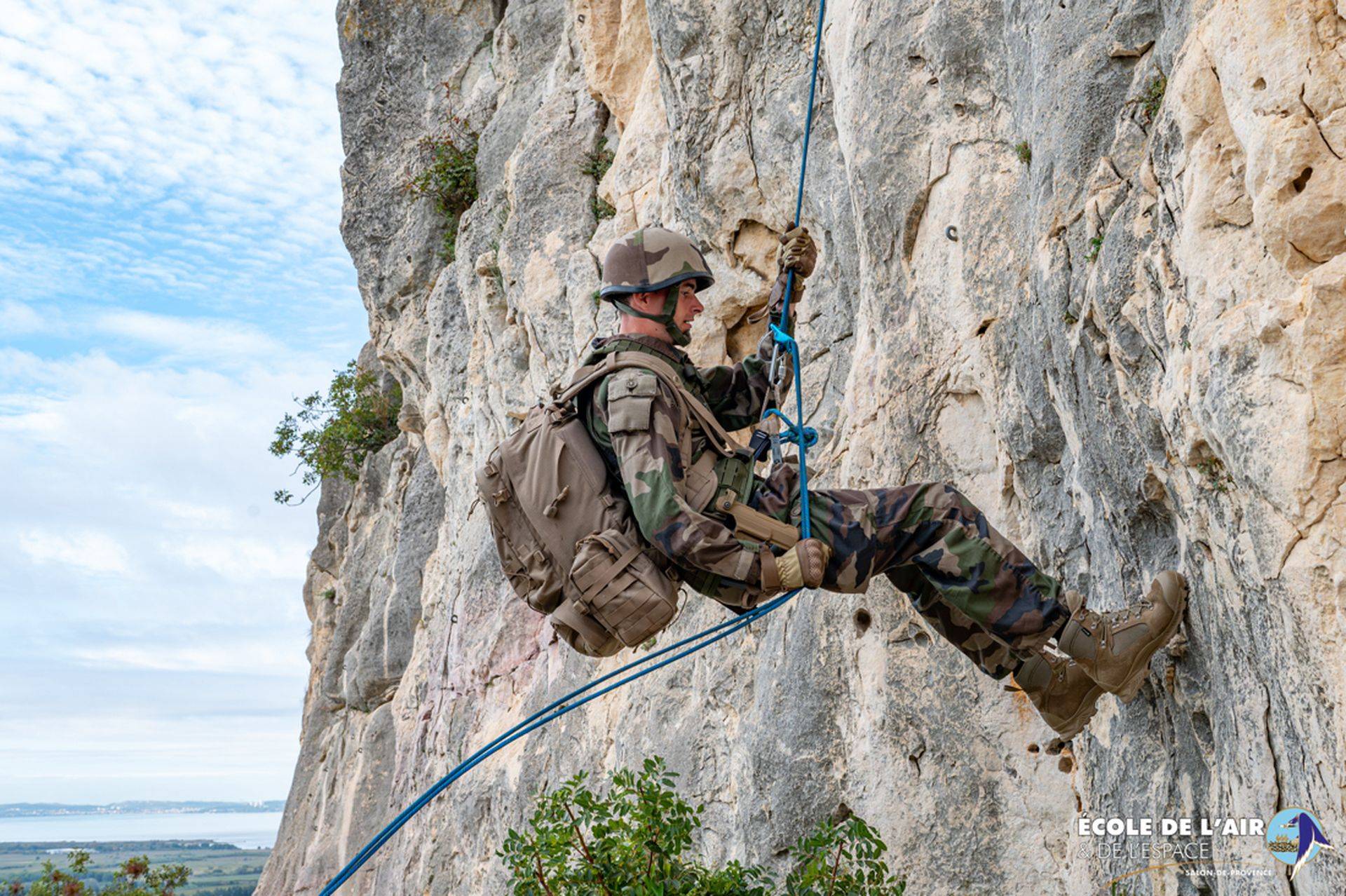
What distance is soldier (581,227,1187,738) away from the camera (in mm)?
4469

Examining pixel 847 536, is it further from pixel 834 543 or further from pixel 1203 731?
pixel 1203 731

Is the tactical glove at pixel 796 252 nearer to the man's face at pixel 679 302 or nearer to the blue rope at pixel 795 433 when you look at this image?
the man's face at pixel 679 302

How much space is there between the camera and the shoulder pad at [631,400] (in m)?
4.64

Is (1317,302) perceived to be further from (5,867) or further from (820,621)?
(5,867)

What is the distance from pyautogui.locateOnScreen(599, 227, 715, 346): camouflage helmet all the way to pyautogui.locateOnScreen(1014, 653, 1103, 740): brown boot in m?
2.17

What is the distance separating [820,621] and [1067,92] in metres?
3.12

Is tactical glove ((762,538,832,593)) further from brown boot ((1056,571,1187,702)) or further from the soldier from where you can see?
brown boot ((1056,571,1187,702))

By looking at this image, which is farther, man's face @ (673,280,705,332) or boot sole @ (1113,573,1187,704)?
man's face @ (673,280,705,332)

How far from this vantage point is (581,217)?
452 inches

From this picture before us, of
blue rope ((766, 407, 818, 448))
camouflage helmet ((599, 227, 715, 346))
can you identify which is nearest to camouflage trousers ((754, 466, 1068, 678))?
blue rope ((766, 407, 818, 448))

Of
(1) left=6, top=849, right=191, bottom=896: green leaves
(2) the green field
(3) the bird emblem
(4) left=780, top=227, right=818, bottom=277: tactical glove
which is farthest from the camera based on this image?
(2) the green field

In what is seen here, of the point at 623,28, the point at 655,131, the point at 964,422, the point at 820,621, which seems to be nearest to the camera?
the point at 964,422

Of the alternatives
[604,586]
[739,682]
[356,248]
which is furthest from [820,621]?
[356,248]

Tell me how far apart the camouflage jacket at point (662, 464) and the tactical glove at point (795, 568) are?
0.05 m
